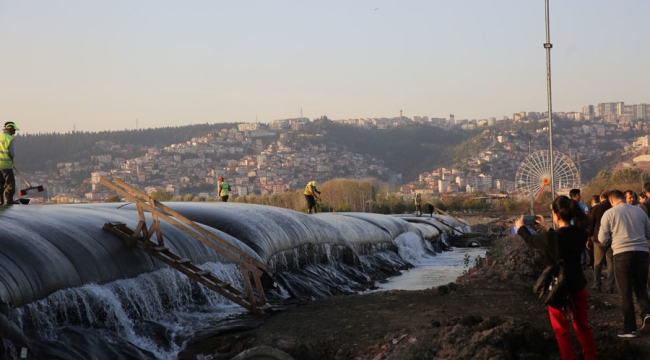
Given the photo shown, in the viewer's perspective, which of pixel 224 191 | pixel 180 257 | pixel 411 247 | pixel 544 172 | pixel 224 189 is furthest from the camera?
pixel 544 172

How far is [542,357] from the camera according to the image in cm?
1075

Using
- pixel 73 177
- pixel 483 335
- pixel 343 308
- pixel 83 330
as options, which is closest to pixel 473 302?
pixel 343 308

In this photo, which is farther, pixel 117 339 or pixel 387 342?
pixel 117 339

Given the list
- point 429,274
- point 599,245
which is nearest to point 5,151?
point 599,245

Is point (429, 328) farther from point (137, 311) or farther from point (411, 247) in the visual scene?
point (411, 247)

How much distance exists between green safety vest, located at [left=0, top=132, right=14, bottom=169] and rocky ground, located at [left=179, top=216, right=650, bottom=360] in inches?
266

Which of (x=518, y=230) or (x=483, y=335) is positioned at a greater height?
(x=518, y=230)

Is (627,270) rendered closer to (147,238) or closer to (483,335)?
(483,335)

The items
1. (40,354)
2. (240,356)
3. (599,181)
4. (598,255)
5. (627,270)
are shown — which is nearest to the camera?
(240,356)

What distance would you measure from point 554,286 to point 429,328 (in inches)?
93.5

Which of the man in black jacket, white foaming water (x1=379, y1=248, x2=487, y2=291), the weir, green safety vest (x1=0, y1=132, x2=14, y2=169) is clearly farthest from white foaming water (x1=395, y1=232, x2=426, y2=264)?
green safety vest (x1=0, y1=132, x2=14, y2=169)

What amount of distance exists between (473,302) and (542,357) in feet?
18.5

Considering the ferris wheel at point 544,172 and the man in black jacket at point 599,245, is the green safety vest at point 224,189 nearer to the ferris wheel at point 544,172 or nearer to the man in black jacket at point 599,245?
the man in black jacket at point 599,245

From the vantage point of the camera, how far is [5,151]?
19172 mm
